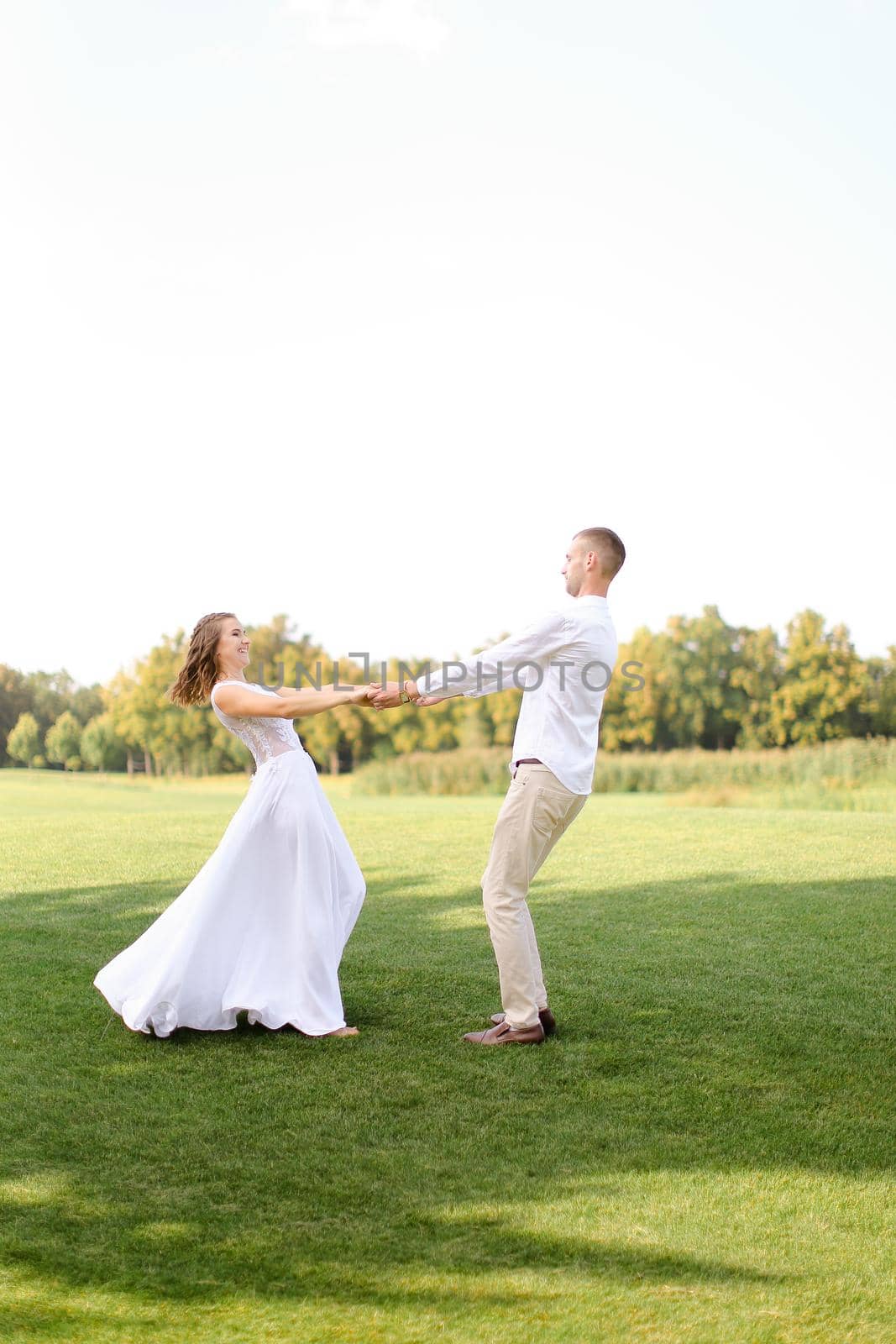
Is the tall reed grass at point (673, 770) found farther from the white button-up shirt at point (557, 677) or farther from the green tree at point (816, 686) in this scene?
Answer: the green tree at point (816, 686)

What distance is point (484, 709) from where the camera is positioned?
146 feet

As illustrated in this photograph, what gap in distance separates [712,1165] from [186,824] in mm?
12943

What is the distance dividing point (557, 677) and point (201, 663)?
1.90 meters

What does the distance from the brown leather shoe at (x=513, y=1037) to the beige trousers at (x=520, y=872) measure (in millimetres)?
28

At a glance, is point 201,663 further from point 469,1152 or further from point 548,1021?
point 469,1152

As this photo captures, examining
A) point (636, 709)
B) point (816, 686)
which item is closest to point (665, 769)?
point (636, 709)

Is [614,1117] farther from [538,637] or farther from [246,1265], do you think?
[538,637]

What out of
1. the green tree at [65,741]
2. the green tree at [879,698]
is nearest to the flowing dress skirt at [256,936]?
the green tree at [65,741]

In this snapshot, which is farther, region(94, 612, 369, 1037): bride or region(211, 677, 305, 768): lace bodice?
region(211, 677, 305, 768): lace bodice

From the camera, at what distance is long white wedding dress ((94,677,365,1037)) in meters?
5.71

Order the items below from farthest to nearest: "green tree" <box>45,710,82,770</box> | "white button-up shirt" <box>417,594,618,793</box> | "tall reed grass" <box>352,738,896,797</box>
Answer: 1. "green tree" <box>45,710,82,770</box>
2. "tall reed grass" <box>352,738,896,797</box>
3. "white button-up shirt" <box>417,594,618,793</box>

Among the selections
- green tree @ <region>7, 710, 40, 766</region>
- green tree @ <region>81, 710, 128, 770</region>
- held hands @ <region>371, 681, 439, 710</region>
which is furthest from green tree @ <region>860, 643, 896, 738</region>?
held hands @ <region>371, 681, 439, 710</region>

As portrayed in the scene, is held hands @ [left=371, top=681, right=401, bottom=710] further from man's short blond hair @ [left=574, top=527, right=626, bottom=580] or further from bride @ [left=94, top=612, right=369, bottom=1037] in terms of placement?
man's short blond hair @ [left=574, top=527, right=626, bottom=580]

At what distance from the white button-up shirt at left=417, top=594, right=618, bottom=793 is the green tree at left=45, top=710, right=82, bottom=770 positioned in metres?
32.4
